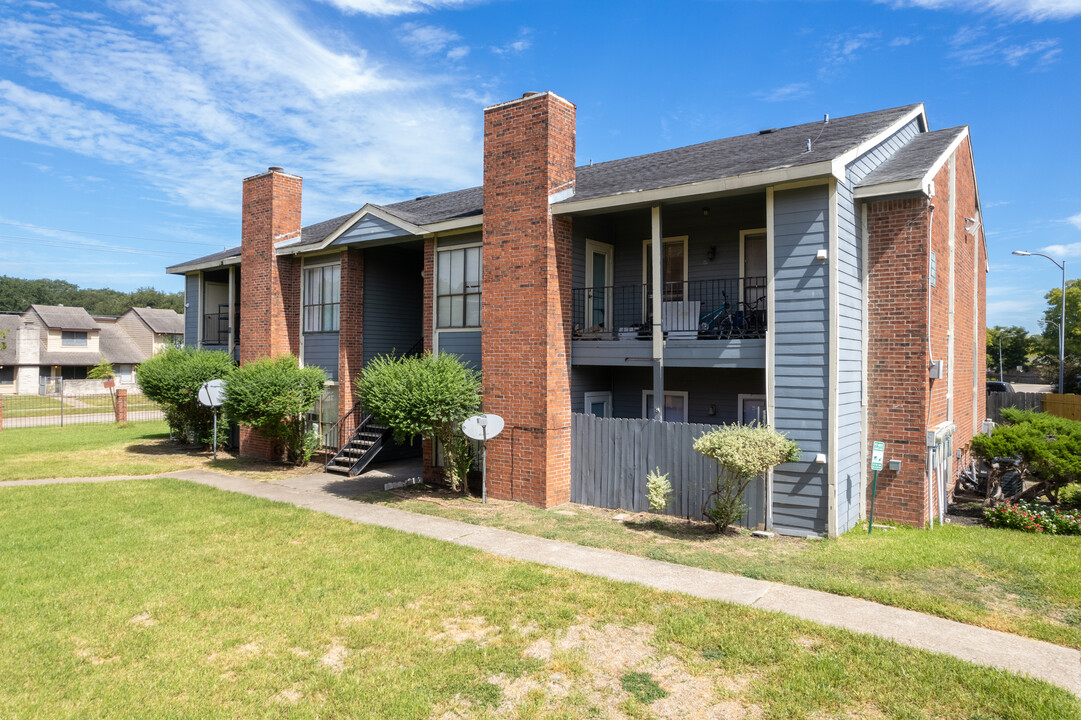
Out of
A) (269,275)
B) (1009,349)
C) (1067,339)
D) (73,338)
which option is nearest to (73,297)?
(73,338)

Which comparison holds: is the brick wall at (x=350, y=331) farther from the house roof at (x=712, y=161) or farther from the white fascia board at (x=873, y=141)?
the white fascia board at (x=873, y=141)

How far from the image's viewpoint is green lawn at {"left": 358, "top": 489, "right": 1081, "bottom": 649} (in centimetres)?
627

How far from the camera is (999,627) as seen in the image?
582cm

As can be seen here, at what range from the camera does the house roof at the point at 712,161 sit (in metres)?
9.67

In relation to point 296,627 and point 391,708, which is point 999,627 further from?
point 296,627

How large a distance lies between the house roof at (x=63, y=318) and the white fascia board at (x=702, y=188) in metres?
53.1

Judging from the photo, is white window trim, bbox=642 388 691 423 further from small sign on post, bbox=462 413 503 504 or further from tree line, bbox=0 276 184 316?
tree line, bbox=0 276 184 316

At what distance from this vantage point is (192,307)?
816 inches

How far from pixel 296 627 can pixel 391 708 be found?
1.88 m

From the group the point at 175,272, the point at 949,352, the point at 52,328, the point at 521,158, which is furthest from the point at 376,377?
the point at 52,328

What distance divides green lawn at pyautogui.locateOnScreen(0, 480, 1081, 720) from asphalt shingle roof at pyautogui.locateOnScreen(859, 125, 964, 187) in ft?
23.3

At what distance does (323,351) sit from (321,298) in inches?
56.7

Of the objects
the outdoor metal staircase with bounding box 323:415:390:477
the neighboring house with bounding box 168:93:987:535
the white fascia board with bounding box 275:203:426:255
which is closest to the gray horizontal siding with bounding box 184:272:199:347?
the white fascia board with bounding box 275:203:426:255

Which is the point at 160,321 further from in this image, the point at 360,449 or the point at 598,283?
the point at 598,283
